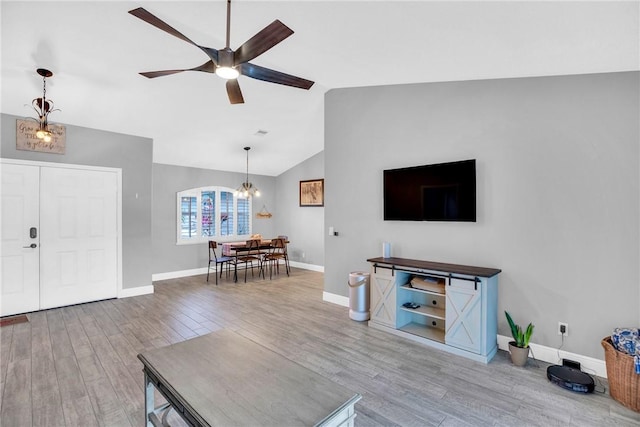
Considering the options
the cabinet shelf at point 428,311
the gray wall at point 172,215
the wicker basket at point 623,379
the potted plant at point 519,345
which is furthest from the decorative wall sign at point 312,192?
the wicker basket at point 623,379

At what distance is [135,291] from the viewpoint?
5.11 m

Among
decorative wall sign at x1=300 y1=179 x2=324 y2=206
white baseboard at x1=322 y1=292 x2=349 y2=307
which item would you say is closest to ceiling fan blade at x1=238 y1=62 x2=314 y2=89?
white baseboard at x1=322 y1=292 x2=349 y2=307

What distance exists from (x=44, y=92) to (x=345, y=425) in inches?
178

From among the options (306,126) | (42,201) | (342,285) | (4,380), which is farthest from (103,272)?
(306,126)

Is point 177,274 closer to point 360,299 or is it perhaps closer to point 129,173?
point 129,173

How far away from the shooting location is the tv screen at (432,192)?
3260 millimetres

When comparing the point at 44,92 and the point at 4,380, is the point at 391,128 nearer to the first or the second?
the point at 44,92

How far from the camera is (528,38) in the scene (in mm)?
2127

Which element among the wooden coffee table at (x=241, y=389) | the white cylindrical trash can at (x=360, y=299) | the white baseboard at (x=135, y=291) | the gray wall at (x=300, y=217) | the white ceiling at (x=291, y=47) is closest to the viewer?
the wooden coffee table at (x=241, y=389)

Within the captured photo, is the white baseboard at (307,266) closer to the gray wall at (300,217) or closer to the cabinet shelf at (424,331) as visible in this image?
the gray wall at (300,217)

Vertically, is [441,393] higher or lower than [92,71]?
lower

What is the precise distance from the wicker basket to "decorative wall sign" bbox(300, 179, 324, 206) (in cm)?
556

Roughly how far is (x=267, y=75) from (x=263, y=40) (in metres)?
0.48

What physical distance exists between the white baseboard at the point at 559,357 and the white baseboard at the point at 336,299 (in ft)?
6.71
